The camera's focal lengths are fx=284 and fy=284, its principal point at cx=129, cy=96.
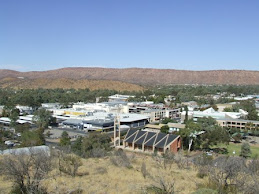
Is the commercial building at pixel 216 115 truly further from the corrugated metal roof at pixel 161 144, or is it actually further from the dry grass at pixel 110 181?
the dry grass at pixel 110 181

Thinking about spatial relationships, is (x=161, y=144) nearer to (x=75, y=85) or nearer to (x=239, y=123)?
(x=239, y=123)

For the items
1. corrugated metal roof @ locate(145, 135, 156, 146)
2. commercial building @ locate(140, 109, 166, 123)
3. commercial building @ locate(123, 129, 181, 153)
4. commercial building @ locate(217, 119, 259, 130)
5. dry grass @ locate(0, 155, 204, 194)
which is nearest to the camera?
dry grass @ locate(0, 155, 204, 194)

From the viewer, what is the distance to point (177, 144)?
108 ft

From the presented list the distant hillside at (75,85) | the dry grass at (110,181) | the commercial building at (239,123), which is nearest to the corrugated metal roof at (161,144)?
the dry grass at (110,181)

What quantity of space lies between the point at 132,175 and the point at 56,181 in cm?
361

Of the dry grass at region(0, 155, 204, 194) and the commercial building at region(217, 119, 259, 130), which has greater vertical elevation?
the dry grass at region(0, 155, 204, 194)

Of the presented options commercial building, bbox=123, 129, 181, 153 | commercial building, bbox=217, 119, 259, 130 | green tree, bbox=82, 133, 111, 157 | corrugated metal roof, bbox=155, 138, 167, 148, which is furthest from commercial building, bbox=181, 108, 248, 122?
green tree, bbox=82, 133, 111, 157

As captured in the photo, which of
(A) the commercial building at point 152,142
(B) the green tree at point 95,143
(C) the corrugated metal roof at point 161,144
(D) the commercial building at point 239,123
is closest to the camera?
(B) the green tree at point 95,143

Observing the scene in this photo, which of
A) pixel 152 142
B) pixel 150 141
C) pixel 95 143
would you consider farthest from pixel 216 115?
pixel 95 143

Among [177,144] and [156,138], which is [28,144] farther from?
[177,144]

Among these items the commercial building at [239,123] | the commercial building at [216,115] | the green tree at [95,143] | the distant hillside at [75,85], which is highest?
the distant hillside at [75,85]

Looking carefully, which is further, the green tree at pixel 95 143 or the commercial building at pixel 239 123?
the commercial building at pixel 239 123

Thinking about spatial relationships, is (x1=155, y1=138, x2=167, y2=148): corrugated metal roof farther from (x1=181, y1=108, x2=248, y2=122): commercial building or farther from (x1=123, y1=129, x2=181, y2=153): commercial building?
(x1=181, y1=108, x2=248, y2=122): commercial building

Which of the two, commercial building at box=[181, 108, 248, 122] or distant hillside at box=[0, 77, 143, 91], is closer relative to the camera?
commercial building at box=[181, 108, 248, 122]
